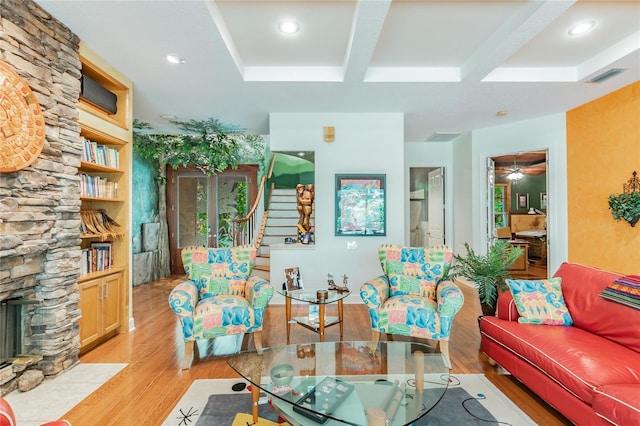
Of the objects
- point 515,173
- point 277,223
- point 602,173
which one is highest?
point 515,173

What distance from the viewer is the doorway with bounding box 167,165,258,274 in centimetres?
702

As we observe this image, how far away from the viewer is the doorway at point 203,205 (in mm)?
7020

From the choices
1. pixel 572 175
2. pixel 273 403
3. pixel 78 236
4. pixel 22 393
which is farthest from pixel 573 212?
pixel 22 393

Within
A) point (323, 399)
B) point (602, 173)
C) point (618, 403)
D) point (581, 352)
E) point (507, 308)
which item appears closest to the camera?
point (618, 403)

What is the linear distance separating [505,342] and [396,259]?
1.22 m

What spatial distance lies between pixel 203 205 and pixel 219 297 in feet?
Result: 14.9

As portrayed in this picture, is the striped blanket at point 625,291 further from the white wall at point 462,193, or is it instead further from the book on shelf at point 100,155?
the book on shelf at point 100,155

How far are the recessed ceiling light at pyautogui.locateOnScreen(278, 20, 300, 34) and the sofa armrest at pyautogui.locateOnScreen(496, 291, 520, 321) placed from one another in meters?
2.99

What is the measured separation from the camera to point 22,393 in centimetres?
226

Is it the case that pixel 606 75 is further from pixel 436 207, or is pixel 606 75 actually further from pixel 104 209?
pixel 104 209

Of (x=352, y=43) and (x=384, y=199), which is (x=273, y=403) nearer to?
(x=352, y=43)

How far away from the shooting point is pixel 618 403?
149 cm

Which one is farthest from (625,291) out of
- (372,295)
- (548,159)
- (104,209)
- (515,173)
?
(515,173)

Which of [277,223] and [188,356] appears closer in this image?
[188,356]
